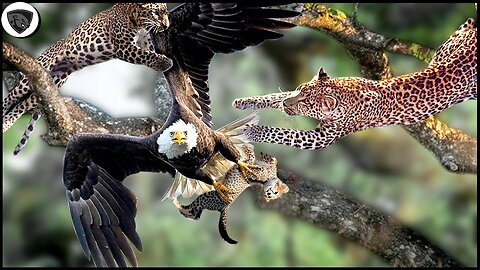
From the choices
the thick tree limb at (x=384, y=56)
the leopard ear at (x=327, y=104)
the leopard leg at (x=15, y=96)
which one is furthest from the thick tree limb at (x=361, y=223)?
the leopard leg at (x=15, y=96)

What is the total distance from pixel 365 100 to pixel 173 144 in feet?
1.84

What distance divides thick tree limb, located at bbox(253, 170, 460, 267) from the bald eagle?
16.9 inches

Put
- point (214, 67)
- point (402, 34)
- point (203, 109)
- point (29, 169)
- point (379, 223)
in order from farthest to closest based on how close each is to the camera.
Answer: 1. point (29, 169)
2. point (214, 67)
3. point (402, 34)
4. point (379, 223)
5. point (203, 109)

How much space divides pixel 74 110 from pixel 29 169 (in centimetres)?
171

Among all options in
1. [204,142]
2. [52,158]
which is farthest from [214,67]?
[204,142]

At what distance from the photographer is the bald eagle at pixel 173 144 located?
2.08m

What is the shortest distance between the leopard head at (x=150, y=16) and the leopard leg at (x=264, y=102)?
31cm

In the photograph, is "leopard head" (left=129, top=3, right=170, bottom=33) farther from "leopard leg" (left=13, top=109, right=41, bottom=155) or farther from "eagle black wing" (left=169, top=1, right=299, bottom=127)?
"leopard leg" (left=13, top=109, right=41, bottom=155)

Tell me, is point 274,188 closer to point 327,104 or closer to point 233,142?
point 233,142

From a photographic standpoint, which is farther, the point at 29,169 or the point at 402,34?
the point at 29,169

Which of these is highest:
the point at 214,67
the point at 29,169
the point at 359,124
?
the point at 359,124

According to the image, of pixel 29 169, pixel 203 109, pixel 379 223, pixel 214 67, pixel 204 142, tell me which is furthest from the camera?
pixel 29 169

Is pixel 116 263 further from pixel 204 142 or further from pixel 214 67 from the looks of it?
pixel 214 67

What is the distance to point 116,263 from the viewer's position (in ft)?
7.27
